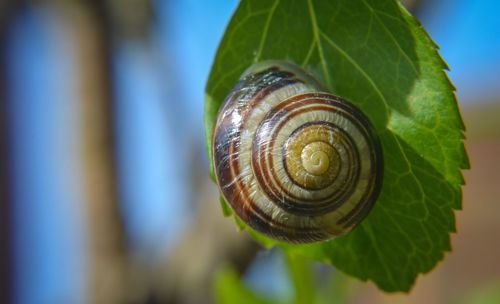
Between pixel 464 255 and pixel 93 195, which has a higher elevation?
pixel 93 195

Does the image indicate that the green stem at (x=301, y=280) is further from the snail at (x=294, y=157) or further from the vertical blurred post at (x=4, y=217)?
the vertical blurred post at (x=4, y=217)

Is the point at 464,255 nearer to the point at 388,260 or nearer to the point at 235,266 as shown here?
the point at 235,266

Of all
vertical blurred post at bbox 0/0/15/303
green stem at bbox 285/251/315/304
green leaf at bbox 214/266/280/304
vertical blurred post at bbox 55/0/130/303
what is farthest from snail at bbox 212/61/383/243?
vertical blurred post at bbox 0/0/15/303

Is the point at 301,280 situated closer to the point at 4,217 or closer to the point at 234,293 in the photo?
the point at 234,293

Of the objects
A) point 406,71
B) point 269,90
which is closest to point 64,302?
point 269,90

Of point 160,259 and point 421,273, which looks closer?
point 421,273

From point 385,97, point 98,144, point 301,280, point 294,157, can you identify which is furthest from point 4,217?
point 385,97

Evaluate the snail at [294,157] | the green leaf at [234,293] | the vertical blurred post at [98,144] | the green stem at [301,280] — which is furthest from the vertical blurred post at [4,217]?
the snail at [294,157]
